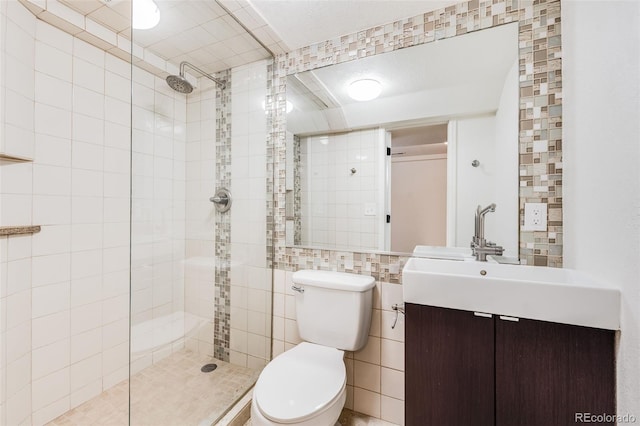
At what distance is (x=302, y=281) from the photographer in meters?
1.49

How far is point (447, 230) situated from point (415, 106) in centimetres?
72

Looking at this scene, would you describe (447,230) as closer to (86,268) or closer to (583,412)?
(583,412)

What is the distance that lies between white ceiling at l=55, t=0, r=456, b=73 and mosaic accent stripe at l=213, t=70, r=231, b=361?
165mm

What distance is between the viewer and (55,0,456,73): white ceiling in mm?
1304

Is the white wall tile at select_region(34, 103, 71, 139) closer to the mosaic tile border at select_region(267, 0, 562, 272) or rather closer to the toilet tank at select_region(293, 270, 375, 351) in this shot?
the toilet tank at select_region(293, 270, 375, 351)

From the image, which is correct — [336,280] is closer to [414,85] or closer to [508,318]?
[508,318]

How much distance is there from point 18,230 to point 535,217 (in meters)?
2.52

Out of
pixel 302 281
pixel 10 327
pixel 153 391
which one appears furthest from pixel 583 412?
pixel 10 327

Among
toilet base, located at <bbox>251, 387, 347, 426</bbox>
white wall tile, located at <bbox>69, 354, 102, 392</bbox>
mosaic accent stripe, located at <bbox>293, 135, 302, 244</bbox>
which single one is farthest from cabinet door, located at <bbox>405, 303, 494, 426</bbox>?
white wall tile, located at <bbox>69, 354, 102, 392</bbox>

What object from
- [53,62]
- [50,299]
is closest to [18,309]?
[50,299]

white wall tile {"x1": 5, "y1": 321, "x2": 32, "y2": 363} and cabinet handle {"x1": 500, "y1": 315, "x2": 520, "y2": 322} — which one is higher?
cabinet handle {"x1": 500, "y1": 315, "x2": 520, "y2": 322}

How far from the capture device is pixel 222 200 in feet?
5.33

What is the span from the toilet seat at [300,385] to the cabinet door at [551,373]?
64cm

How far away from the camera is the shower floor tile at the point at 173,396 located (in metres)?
1.17
